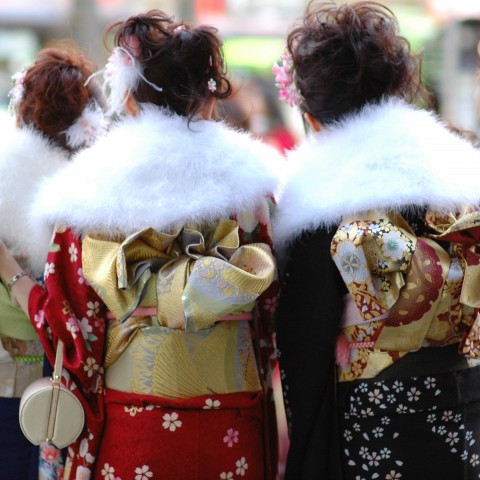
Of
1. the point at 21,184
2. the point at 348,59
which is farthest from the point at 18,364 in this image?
the point at 348,59

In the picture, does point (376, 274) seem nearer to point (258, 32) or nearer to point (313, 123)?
point (313, 123)

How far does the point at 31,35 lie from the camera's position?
35.9 feet

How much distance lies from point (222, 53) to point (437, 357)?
45.8 inches

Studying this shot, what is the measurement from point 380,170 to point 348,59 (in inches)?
15.1

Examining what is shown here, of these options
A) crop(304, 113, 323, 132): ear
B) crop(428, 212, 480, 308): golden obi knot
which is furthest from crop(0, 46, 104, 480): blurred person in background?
crop(428, 212, 480, 308): golden obi knot

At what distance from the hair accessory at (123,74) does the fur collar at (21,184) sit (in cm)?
39

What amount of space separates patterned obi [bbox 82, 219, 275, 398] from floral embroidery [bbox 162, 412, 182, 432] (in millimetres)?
65

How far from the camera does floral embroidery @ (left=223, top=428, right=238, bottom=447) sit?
2258mm

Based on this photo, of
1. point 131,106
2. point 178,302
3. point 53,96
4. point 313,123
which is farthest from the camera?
point 53,96

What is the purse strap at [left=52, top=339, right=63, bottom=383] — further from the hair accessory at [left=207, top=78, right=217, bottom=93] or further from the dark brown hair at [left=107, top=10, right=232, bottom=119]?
the hair accessory at [left=207, top=78, right=217, bottom=93]

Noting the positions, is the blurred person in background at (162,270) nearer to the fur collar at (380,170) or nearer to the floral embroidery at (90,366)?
the floral embroidery at (90,366)

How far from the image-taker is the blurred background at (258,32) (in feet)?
25.2

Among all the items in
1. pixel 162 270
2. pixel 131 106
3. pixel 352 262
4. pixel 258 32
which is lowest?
pixel 258 32

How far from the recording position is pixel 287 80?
2492 millimetres
